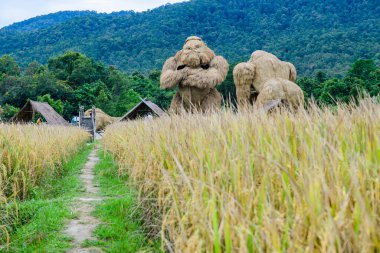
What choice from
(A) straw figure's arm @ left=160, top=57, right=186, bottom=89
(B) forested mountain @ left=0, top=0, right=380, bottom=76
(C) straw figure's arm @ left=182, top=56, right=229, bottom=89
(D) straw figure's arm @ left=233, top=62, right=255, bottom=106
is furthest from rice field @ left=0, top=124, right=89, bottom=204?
(B) forested mountain @ left=0, top=0, right=380, bottom=76

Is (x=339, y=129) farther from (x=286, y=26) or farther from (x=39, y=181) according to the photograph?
(x=286, y=26)

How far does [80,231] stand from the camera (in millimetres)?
4234

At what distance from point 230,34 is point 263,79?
3881 centimetres

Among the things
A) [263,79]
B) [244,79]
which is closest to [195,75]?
[244,79]

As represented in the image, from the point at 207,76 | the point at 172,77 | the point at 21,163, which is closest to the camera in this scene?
the point at 21,163

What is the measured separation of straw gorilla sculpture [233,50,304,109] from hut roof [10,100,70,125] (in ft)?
44.9

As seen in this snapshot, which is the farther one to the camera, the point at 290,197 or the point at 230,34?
the point at 230,34

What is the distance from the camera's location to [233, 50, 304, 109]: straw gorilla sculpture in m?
8.72

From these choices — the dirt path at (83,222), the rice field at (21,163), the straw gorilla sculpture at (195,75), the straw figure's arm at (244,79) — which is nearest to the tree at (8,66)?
the straw gorilla sculpture at (195,75)

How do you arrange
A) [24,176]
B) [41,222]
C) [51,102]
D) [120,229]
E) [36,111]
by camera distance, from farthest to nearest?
1. [51,102]
2. [36,111]
3. [24,176]
4. [41,222]
5. [120,229]

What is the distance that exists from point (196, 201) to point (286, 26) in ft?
163

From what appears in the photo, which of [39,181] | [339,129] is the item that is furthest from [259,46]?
[339,129]

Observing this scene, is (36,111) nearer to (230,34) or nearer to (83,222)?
(83,222)

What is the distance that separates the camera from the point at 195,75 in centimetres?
914
